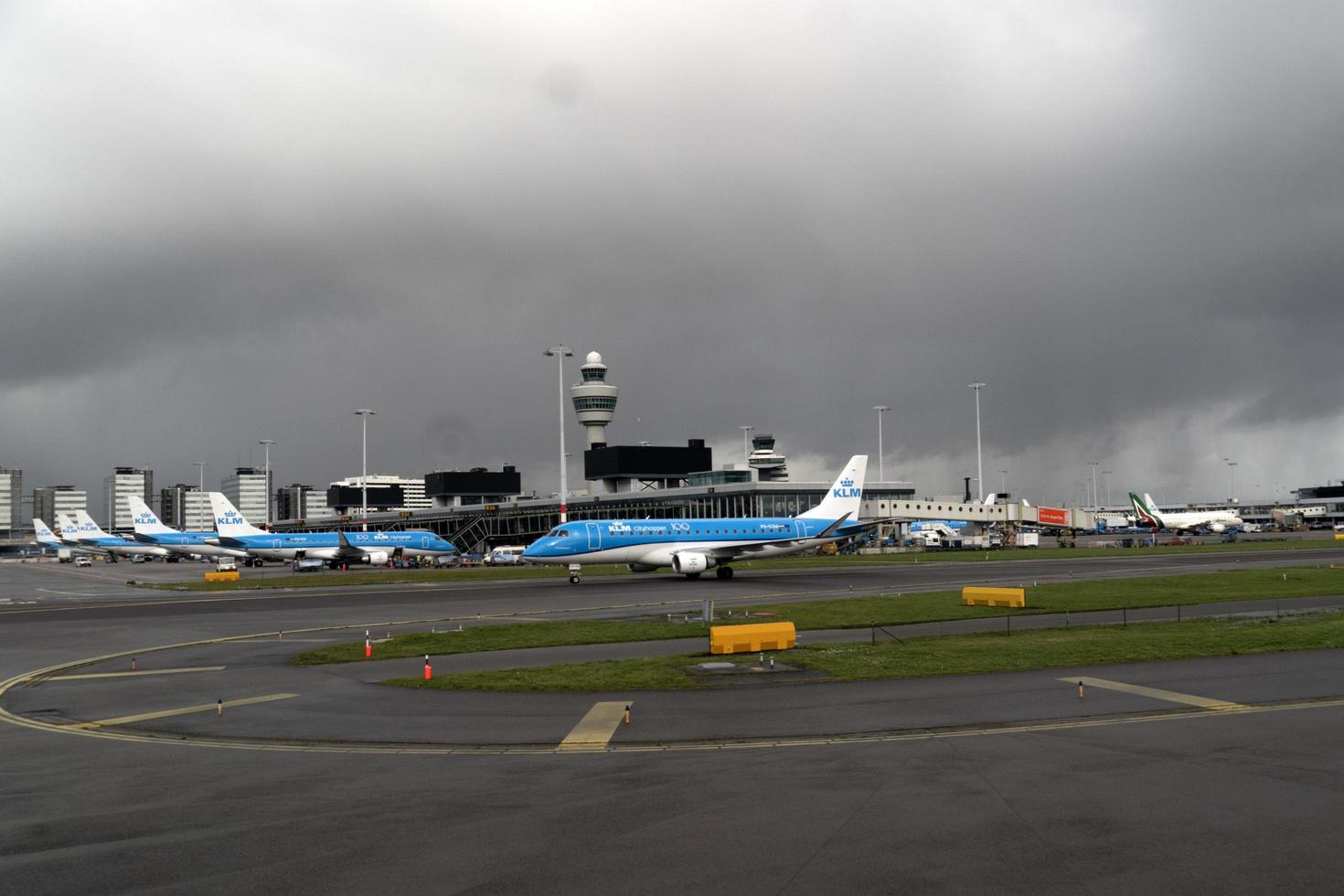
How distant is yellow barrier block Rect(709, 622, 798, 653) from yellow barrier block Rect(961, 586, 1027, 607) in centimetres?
1588

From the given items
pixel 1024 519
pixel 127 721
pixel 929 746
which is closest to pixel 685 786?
pixel 929 746

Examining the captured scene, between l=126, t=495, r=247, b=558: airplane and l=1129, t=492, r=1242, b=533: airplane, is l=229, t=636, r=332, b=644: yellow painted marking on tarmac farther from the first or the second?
l=1129, t=492, r=1242, b=533: airplane

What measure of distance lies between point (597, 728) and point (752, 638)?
39.3 feet

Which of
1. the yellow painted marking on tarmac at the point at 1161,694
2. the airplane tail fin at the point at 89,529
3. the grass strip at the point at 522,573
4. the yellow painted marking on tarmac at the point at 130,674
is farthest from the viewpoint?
the airplane tail fin at the point at 89,529

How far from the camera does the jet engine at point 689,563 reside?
2564 inches

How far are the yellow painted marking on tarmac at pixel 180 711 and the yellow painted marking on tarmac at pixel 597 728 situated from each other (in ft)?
28.3

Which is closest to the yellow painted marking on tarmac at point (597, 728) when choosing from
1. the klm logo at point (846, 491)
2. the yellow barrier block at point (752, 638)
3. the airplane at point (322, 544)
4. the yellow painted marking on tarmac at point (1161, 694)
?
the yellow barrier block at point (752, 638)

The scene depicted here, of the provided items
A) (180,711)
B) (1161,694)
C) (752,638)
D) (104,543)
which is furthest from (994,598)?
→ (104,543)

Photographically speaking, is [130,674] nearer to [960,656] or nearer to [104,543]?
[960,656]

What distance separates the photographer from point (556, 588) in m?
63.5

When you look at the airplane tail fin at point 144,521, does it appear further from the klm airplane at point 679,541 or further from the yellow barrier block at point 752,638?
the yellow barrier block at point 752,638

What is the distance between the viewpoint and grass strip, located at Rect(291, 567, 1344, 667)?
34.0m

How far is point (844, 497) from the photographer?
79.1m

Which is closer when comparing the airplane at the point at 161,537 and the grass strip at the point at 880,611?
the grass strip at the point at 880,611
